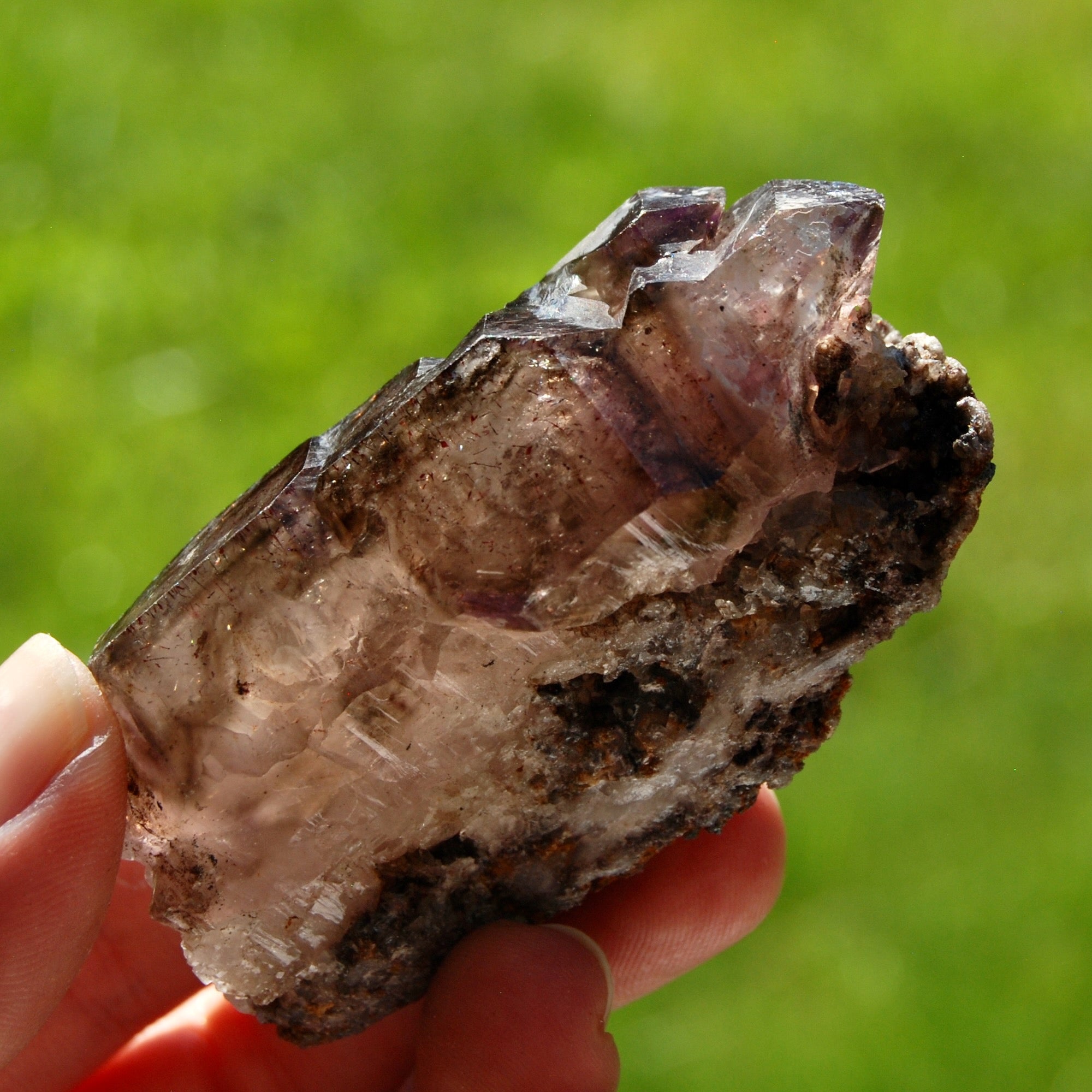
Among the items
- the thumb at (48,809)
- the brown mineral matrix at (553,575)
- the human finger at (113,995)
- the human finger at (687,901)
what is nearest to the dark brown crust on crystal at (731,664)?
the brown mineral matrix at (553,575)

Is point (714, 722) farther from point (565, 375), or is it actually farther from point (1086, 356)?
point (1086, 356)

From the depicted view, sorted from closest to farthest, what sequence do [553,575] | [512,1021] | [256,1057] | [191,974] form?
[553,575]
[512,1021]
[256,1057]
[191,974]

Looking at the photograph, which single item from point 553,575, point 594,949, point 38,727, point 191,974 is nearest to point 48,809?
point 38,727

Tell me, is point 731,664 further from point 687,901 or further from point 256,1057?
point 256,1057

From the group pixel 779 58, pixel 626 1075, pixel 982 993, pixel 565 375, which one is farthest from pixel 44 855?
pixel 779 58

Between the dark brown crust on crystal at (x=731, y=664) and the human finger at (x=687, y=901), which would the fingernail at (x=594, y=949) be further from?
the human finger at (x=687, y=901)

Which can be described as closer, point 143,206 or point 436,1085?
point 436,1085
